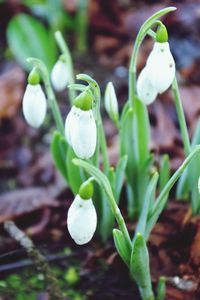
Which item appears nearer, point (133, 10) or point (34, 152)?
point (34, 152)

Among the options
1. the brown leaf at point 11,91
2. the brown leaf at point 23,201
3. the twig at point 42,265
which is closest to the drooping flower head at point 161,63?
the twig at point 42,265

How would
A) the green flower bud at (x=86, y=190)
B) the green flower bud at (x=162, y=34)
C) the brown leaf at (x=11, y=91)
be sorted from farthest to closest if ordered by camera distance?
1. the brown leaf at (x=11, y=91)
2. the green flower bud at (x=162, y=34)
3. the green flower bud at (x=86, y=190)

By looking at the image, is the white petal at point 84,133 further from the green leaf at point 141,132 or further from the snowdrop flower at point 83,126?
the green leaf at point 141,132

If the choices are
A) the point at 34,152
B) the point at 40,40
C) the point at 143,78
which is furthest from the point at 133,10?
the point at 143,78

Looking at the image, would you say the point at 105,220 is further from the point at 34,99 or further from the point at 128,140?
the point at 34,99

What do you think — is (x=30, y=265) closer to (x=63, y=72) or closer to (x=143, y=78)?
(x=63, y=72)

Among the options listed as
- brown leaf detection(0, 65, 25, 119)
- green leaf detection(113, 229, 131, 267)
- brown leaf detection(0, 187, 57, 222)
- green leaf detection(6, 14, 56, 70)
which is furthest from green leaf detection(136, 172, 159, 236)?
green leaf detection(6, 14, 56, 70)

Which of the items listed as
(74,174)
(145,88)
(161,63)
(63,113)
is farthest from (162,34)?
(63,113)

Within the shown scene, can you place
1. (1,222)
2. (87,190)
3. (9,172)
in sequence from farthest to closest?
1. (9,172)
2. (1,222)
3. (87,190)

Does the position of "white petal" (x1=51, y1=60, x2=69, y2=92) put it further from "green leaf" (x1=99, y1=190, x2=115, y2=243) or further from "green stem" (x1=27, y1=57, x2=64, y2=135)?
"green leaf" (x1=99, y1=190, x2=115, y2=243)
